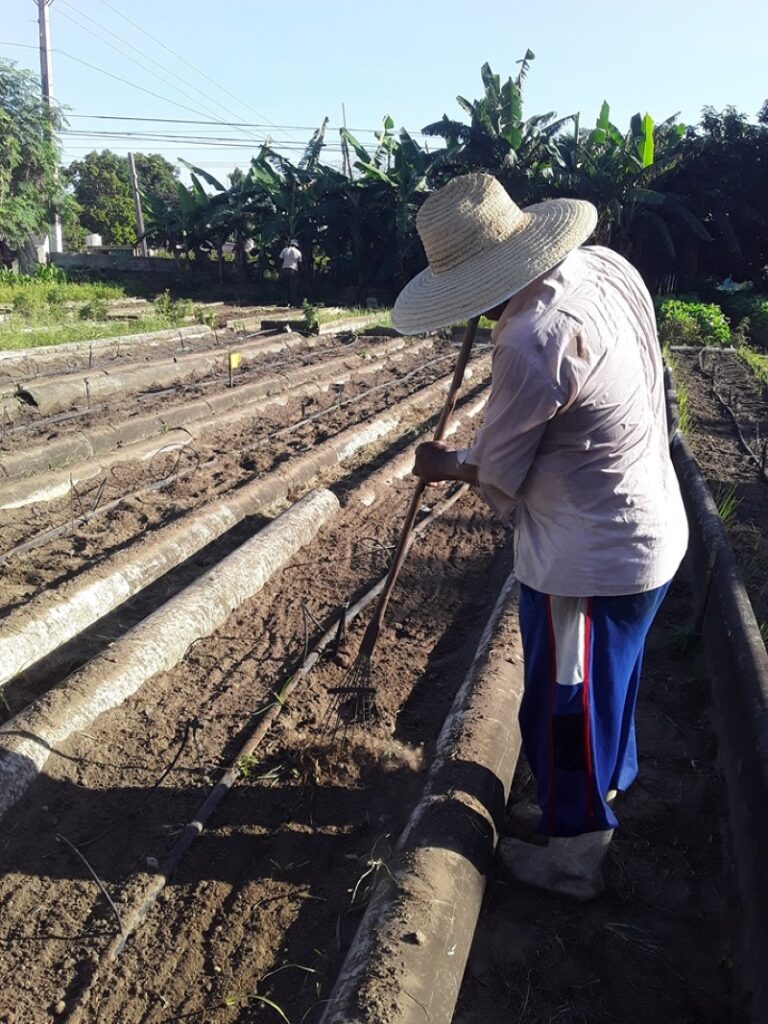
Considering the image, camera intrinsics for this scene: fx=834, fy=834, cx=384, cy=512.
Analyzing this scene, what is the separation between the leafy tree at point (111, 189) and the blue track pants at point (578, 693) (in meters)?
40.7

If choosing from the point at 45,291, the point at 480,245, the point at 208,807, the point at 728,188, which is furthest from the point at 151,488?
the point at 728,188

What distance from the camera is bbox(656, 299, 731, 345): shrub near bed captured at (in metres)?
16.1

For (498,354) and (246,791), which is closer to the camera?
(498,354)

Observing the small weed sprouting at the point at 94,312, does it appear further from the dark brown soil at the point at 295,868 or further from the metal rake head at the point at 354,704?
the metal rake head at the point at 354,704

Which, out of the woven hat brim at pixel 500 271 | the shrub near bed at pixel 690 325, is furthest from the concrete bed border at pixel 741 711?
the shrub near bed at pixel 690 325

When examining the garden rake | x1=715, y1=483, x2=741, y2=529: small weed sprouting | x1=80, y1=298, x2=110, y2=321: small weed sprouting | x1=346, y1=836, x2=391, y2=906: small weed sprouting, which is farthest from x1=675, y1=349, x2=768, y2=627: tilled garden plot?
x1=80, y1=298, x2=110, y2=321: small weed sprouting

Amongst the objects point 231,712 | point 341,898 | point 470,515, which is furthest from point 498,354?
point 470,515

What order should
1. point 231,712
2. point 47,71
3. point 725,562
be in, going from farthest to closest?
point 47,71 < point 725,562 < point 231,712

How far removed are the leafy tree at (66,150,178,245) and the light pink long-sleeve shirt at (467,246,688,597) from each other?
40.6m

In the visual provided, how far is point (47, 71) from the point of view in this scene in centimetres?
2281

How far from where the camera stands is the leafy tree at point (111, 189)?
43.1 metres

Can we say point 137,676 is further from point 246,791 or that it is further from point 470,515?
point 470,515

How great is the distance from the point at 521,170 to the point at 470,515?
1783 centimetres

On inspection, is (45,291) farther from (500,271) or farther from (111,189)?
(111,189)
